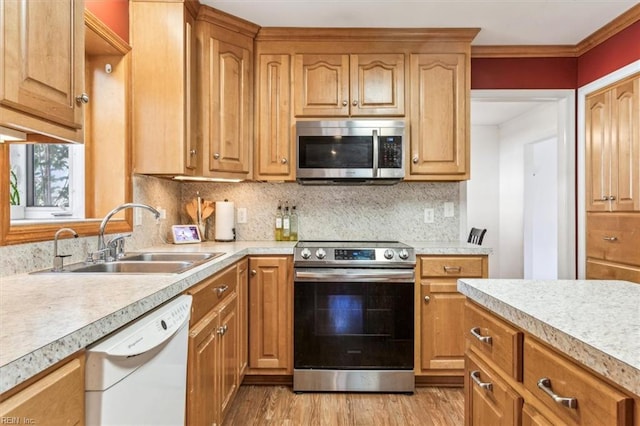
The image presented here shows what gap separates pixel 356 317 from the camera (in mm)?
2359

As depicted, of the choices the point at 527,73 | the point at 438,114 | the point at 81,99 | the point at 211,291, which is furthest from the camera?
the point at 527,73

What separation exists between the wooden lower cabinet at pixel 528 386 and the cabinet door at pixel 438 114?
1588 millimetres

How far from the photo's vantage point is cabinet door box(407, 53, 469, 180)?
2.64 m

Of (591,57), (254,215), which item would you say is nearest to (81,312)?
(254,215)

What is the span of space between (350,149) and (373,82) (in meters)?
0.53

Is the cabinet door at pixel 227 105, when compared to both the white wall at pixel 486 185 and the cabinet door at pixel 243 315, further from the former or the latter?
the white wall at pixel 486 185

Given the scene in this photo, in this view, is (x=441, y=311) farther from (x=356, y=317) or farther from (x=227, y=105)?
(x=227, y=105)

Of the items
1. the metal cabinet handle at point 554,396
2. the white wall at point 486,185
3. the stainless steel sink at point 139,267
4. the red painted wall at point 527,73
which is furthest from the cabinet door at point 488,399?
the white wall at point 486,185

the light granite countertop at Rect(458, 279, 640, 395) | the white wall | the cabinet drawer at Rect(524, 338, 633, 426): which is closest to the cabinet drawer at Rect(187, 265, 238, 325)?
the light granite countertop at Rect(458, 279, 640, 395)

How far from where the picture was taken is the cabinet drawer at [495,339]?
962 millimetres

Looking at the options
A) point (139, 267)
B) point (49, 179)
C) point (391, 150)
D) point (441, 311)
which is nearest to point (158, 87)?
point (49, 179)

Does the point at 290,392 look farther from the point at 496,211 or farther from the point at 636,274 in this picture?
the point at 496,211

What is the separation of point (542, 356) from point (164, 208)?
8.02 feet

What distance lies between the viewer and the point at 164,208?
264 centimetres
